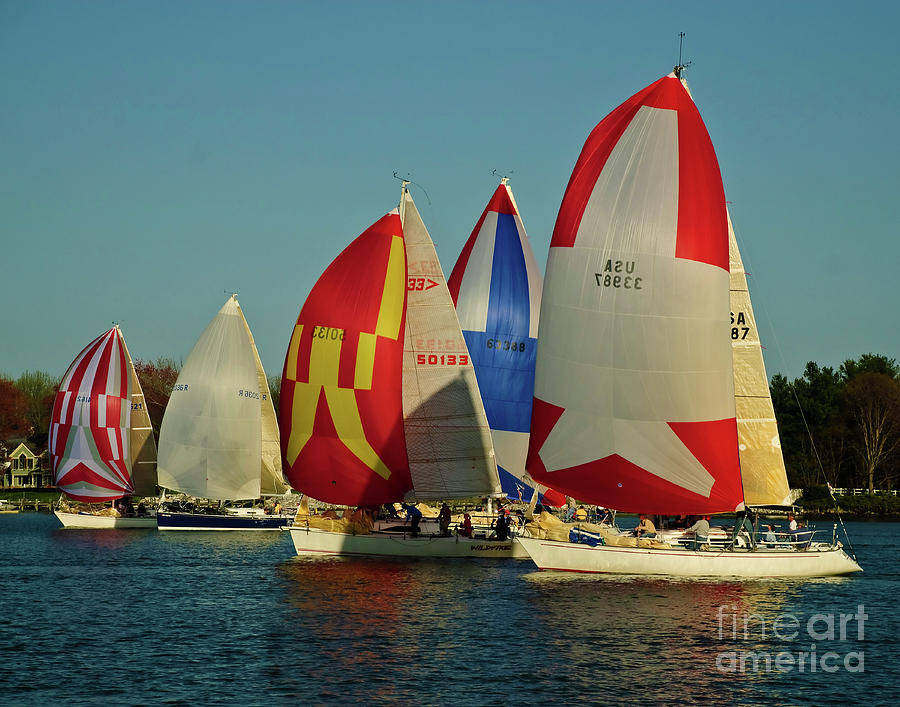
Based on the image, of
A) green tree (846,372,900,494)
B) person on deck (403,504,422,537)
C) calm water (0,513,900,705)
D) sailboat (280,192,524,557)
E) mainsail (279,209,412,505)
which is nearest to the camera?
calm water (0,513,900,705)

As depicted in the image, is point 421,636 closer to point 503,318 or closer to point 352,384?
point 352,384

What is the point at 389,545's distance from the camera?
43344 millimetres

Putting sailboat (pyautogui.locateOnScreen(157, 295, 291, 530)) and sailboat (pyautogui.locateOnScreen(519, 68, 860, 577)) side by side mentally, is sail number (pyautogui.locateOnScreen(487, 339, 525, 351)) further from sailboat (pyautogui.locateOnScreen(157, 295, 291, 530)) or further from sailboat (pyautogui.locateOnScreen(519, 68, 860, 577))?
sailboat (pyautogui.locateOnScreen(157, 295, 291, 530))

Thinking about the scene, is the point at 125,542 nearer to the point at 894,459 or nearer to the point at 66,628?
the point at 66,628

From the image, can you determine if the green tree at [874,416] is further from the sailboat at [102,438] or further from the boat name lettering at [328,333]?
Result: the boat name lettering at [328,333]

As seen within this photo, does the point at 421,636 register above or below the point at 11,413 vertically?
below

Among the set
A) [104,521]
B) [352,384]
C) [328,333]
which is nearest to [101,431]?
[104,521]

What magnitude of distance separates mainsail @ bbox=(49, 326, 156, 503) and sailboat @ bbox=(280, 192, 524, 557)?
27.0 m

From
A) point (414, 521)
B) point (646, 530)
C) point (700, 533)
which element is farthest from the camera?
point (414, 521)

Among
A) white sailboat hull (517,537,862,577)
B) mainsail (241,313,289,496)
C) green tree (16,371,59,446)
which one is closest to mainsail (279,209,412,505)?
white sailboat hull (517,537,862,577)

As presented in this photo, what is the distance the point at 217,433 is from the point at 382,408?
19.5m

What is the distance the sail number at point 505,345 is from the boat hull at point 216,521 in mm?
16918

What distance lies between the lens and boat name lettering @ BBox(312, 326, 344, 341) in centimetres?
4456

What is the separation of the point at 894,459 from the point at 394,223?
59691 millimetres
